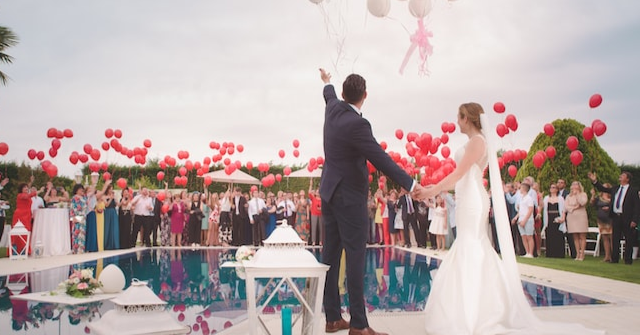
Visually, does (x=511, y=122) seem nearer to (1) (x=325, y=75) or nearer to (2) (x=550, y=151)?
(2) (x=550, y=151)

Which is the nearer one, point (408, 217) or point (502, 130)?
point (502, 130)

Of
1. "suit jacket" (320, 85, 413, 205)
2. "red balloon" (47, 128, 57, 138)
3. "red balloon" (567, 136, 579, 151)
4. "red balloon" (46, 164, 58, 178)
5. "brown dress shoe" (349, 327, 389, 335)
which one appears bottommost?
"brown dress shoe" (349, 327, 389, 335)

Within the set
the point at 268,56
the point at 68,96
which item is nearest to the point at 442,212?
the point at 268,56

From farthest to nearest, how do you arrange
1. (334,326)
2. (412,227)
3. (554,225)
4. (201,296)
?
(412,227) < (554,225) < (201,296) < (334,326)

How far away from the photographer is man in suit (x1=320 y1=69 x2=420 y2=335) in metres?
3.66

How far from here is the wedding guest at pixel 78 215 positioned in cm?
1390

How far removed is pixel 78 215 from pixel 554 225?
12154mm

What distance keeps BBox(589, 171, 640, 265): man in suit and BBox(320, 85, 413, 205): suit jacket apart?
8266mm

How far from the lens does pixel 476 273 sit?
Answer: 400 cm

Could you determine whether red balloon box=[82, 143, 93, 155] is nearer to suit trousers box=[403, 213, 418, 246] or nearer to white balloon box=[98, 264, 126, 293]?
suit trousers box=[403, 213, 418, 246]

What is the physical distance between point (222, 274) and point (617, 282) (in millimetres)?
6217

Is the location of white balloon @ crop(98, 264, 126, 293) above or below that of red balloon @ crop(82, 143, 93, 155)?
below

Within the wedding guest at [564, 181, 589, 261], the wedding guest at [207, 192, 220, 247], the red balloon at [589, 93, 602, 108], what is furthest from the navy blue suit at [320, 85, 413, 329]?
the wedding guest at [207, 192, 220, 247]

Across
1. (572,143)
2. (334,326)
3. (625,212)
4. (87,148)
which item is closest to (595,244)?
(572,143)
